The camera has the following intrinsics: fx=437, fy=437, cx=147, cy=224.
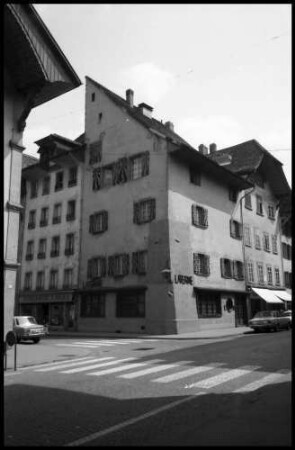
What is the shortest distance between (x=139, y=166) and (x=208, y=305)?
11654 millimetres

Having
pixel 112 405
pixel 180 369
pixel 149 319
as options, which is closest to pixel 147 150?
pixel 149 319

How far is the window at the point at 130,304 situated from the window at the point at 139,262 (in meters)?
1.56

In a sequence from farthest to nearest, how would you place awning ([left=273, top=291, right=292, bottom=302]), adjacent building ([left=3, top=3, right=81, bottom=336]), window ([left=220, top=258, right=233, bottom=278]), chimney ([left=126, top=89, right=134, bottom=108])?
chimney ([left=126, top=89, right=134, bottom=108]), awning ([left=273, top=291, right=292, bottom=302]), window ([left=220, top=258, right=233, bottom=278]), adjacent building ([left=3, top=3, right=81, bottom=336])

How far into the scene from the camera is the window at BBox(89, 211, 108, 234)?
3444 centimetres

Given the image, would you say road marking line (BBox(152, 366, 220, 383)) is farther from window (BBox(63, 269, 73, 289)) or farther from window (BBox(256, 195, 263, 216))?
window (BBox(256, 195, 263, 216))

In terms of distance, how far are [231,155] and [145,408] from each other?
1495 inches

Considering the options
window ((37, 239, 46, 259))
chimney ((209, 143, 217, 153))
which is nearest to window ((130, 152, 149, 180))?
window ((37, 239, 46, 259))

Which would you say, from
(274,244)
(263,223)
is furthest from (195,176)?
(274,244)

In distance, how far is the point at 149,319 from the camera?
29.9 m

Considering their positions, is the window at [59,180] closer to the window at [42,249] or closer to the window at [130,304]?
the window at [42,249]

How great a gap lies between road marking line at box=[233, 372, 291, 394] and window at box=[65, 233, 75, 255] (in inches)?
1082

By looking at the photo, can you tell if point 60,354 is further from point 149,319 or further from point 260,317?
point 260,317

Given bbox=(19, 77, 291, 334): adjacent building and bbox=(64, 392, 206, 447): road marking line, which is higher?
bbox=(19, 77, 291, 334): adjacent building

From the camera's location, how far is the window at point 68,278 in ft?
118
